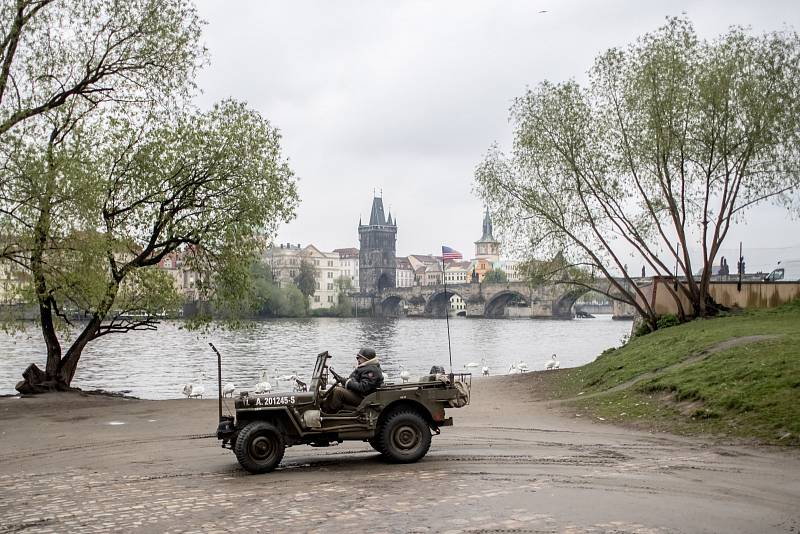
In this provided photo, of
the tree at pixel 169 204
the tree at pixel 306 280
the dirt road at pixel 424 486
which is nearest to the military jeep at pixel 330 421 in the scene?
the dirt road at pixel 424 486

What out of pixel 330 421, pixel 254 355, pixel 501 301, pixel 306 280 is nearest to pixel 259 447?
pixel 330 421

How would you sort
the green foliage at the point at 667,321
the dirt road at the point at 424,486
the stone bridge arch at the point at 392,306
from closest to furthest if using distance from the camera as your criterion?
the dirt road at the point at 424,486
the green foliage at the point at 667,321
the stone bridge arch at the point at 392,306

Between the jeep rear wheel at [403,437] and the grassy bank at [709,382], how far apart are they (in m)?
6.13

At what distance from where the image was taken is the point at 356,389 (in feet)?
42.4

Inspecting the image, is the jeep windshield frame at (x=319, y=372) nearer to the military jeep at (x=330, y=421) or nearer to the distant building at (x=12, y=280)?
the military jeep at (x=330, y=421)

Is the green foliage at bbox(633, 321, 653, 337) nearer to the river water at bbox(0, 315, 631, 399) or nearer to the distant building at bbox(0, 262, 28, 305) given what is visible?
the river water at bbox(0, 315, 631, 399)

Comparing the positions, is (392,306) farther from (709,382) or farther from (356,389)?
(356,389)

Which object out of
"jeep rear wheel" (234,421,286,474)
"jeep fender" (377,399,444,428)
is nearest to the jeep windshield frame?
"jeep rear wheel" (234,421,286,474)

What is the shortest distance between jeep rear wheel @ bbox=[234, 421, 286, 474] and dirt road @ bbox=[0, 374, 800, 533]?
0.25 metres

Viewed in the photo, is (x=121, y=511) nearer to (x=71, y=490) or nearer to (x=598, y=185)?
(x=71, y=490)

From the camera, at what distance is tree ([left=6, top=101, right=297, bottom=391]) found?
25.2m

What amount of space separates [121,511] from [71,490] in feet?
5.97

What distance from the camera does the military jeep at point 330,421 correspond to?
489 inches

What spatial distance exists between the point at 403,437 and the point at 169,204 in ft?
53.3
